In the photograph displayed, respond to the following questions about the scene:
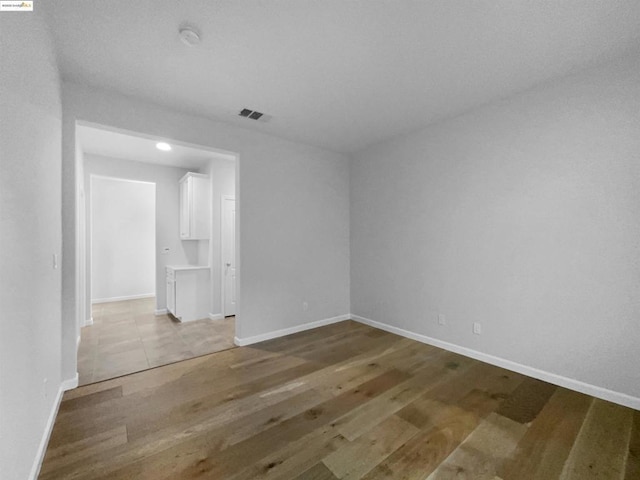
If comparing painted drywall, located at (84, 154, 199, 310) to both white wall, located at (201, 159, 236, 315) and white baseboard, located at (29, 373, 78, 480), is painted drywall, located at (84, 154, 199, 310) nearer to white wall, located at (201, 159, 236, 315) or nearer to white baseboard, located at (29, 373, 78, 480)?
white wall, located at (201, 159, 236, 315)

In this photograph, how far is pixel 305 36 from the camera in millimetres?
2010

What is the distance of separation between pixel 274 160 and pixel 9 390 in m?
3.34

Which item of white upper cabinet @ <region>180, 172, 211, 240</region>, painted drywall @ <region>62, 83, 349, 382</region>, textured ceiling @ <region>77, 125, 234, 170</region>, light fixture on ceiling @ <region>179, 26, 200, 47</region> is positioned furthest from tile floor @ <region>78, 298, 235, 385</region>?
light fixture on ceiling @ <region>179, 26, 200, 47</region>

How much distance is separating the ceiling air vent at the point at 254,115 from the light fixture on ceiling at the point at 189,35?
1.09 m

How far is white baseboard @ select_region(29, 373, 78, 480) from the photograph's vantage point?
1527mm

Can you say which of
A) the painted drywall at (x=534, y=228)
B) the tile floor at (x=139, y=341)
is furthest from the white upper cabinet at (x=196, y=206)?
the painted drywall at (x=534, y=228)

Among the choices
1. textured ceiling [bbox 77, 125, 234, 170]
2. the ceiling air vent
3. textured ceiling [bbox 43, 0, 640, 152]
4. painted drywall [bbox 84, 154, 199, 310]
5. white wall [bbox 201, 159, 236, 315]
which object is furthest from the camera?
painted drywall [bbox 84, 154, 199, 310]

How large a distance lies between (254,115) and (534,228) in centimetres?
328

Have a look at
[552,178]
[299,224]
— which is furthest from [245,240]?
[552,178]

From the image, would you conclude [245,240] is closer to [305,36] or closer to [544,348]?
[305,36]

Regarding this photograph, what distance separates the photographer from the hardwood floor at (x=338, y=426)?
162 cm

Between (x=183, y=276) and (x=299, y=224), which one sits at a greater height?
(x=299, y=224)

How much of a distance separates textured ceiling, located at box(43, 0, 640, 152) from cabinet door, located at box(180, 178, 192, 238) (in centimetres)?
221

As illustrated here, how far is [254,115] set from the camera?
10.7 feet
